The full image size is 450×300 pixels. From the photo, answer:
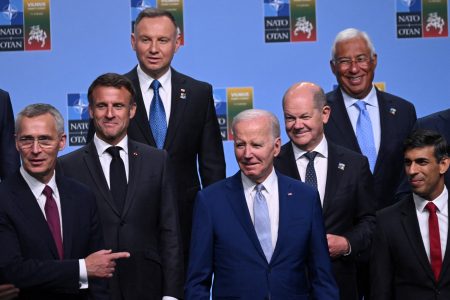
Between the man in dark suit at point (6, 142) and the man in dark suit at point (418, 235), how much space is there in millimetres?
1735

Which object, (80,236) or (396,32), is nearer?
(80,236)

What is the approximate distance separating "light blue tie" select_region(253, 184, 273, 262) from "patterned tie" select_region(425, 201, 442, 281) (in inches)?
32.9

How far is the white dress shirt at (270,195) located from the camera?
4332mm

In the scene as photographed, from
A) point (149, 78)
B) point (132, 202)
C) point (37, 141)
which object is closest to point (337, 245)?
point (132, 202)

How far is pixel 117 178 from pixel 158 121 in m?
0.62

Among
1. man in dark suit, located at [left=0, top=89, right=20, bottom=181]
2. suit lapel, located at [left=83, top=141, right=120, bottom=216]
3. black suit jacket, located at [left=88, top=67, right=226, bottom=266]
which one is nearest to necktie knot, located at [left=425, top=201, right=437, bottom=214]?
black suit jacket, located at [left=88, top=67, right=226, bottom=266]

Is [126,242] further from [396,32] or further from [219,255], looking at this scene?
[396,32]

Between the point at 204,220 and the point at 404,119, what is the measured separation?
164 centimetres

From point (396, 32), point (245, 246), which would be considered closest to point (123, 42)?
point (396, 32)

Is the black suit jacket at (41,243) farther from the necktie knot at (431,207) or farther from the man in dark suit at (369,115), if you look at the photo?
the man in dark suit at (369,115)

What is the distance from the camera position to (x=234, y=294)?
427cm

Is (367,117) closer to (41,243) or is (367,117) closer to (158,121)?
(158,121)

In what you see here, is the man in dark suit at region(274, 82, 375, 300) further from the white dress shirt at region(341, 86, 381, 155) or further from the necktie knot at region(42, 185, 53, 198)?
the necktie knot at region(42, 185, 53, 198)

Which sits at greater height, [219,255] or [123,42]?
[123,42]
